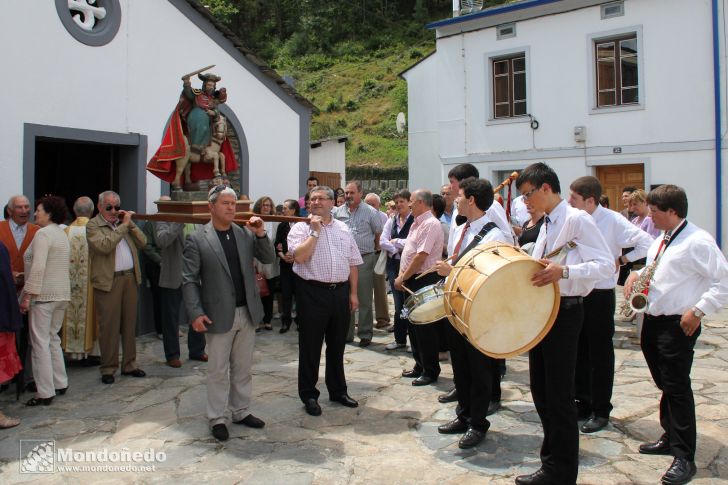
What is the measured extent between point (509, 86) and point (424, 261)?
11661mm

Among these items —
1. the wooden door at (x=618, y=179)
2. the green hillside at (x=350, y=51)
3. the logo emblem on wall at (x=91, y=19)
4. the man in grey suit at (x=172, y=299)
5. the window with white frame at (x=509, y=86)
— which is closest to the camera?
the man in grey suit at (x=172, y=299)

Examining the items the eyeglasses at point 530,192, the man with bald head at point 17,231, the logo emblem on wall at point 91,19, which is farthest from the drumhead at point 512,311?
the logo emblem on wall at point 91,19

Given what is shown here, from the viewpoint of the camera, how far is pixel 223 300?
4957 mm

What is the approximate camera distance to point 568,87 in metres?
15.7

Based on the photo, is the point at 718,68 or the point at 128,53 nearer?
the point at 128,53

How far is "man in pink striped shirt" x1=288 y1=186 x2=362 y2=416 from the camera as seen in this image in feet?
18.1

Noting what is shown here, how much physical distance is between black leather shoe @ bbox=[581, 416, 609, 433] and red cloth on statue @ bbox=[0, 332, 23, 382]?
453cm

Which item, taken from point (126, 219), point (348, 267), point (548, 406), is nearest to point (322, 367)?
point (348, 267)

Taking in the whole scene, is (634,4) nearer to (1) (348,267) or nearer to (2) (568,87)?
(2) (568,87)

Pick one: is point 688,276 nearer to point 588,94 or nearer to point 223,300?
point 223,300

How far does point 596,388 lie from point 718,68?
11380 millimetres

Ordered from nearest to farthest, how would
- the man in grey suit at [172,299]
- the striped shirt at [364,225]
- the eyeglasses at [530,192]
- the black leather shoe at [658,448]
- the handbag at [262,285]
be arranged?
the eyeglasses at [530,192]
the black leather shoe at [658,448]
the man in grey suit at [172,299]
the striped shirt at [364,225]
the handbag at [262,285]

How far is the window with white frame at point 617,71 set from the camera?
49.0 feet

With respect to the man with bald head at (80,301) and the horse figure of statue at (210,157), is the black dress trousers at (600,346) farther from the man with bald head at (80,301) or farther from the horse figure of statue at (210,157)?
the man with bald head at (80,301)
